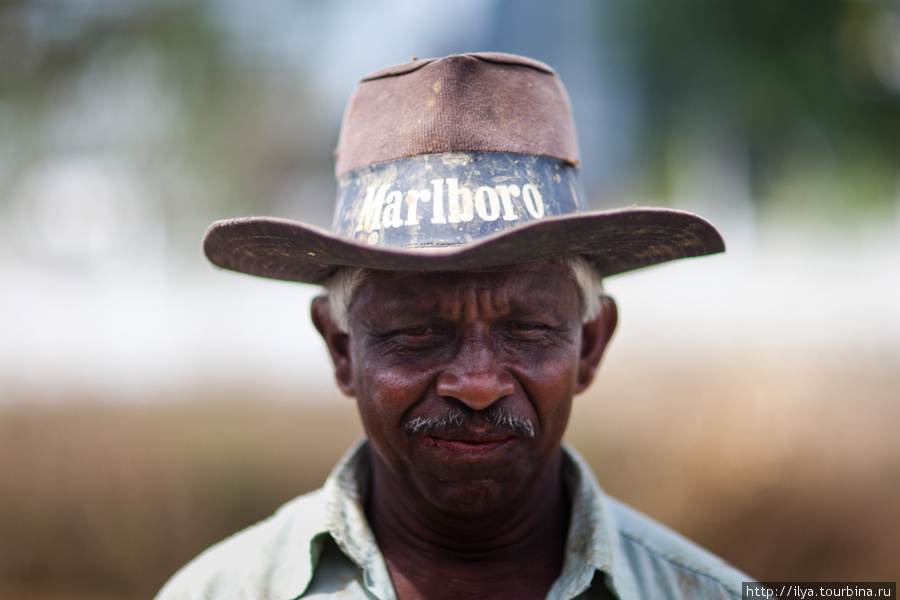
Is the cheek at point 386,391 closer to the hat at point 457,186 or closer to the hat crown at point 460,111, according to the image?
the hat at point 457,186

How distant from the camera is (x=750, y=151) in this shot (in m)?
→ 9.34

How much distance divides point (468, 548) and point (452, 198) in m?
0.93

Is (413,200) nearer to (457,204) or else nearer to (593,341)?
(457,204)

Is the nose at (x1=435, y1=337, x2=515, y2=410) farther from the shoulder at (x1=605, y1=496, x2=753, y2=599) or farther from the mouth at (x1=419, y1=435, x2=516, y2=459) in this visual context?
the shoulder at (x1=605, y1=496, x2=753, y2=599)

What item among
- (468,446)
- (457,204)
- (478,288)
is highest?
(457,204)

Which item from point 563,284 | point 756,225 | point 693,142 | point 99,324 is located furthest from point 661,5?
point 563,284

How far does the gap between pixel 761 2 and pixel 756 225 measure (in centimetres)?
290

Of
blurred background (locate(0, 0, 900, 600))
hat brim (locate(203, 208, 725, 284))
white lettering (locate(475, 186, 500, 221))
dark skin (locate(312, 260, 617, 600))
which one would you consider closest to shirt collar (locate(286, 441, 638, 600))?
dark skin (locate(312, 260, 617, 600))

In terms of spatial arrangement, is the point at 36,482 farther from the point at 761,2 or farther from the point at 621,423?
the point at 761,2

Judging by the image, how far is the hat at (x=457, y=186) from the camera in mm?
1698

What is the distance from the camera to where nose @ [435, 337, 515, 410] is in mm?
1674

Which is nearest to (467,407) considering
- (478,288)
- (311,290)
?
(478,288)

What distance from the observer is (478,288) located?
1.74 meters

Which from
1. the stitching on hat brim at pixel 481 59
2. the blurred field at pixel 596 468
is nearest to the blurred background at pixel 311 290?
the blurred field at pixel 596 468
